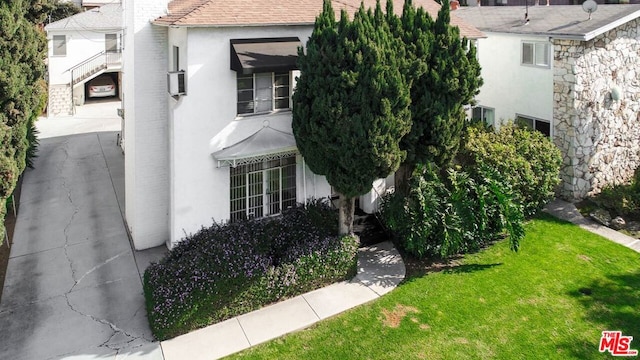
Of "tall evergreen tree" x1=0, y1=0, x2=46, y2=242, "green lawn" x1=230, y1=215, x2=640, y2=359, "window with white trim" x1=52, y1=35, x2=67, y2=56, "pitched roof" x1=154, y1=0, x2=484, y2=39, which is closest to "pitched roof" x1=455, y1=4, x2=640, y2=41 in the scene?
"green lawn" x1=230, y1=215, x2=640, y2=359

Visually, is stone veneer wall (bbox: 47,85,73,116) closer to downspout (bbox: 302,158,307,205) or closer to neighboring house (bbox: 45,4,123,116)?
neighboring house (bbox: 45,4,123,116)

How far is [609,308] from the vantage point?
13172 millimetres

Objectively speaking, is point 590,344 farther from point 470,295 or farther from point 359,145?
point 359,145

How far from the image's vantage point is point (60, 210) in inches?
722

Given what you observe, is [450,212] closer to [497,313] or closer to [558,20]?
[497,313]

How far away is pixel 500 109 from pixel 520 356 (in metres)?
14.0

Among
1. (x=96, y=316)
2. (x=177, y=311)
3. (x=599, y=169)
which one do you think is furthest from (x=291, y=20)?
(x=599, y=169)

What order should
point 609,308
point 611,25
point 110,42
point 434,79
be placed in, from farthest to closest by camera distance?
point 110,42 < point 611,25 < point 434,79 < point 609,308

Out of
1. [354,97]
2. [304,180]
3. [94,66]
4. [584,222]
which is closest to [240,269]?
[304,180]

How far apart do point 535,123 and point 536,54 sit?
2.91m

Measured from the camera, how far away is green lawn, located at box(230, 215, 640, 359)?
451 inches

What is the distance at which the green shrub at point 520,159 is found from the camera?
16.5 metres

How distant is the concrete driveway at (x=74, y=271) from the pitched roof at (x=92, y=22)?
1526cm


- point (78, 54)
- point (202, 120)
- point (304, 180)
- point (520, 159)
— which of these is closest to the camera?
point (202, 120)
